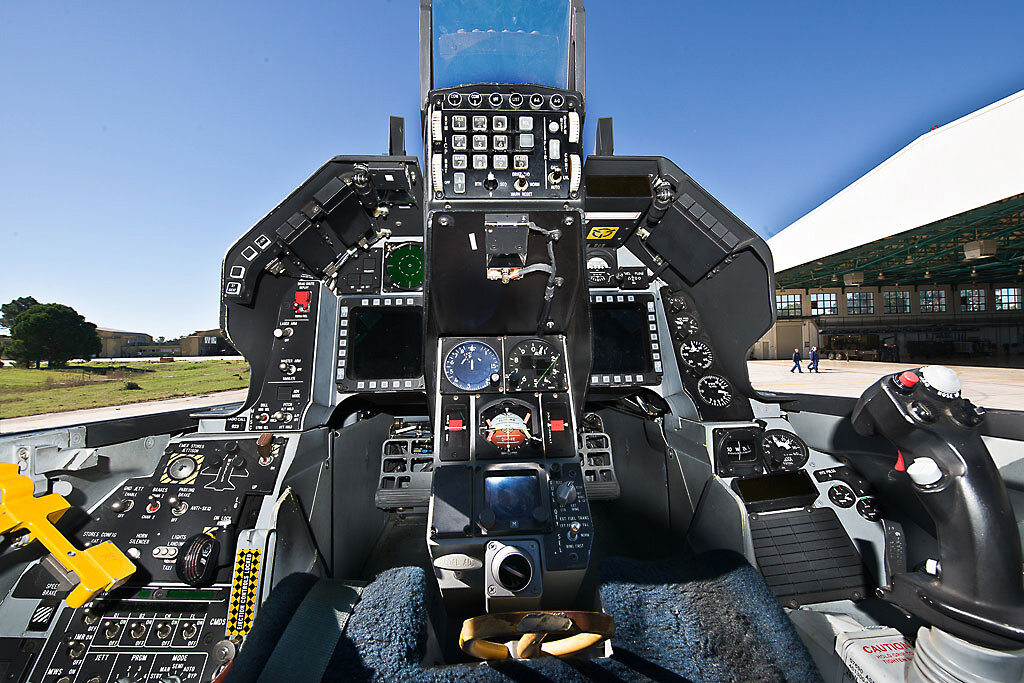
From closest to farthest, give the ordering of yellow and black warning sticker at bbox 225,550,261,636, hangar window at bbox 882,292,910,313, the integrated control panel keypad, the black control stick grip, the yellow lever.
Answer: the black control stick grip → the yellow lever → yellow and black warning sticker at bbox 225,550,261,636 → the integrated control panel keypad → hangar window at bbox 882,292,910,313

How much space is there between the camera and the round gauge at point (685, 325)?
3.24 metres

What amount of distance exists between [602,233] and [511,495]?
2.01 m

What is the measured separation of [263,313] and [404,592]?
2339 millimetres

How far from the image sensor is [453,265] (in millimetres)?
2268

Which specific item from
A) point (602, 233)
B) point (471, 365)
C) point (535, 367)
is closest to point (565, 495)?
point (535, 367)

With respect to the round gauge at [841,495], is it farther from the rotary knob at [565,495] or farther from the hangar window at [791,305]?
the hangar window at [791,305]

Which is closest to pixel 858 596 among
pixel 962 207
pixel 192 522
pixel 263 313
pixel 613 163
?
pixel 613 163

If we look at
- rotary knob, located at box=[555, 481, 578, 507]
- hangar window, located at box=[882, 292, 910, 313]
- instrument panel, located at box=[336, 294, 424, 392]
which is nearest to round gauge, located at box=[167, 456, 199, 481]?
instrument panel, located at box=[336, 294, 424, 392]

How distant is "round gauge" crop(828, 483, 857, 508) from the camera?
2258 mm

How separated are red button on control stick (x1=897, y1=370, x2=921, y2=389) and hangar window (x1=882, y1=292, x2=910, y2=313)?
2924 cm

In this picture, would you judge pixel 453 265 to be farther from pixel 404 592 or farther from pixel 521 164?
pixel 404 592

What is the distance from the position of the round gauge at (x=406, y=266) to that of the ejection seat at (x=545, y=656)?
2252 mm

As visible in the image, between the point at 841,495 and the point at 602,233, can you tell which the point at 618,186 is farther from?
the point at 841,495

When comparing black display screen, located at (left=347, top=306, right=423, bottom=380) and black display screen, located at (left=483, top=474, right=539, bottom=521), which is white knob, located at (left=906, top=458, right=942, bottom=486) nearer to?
black display screen, located at (left=483, top=474, right=539, bottom=521)
